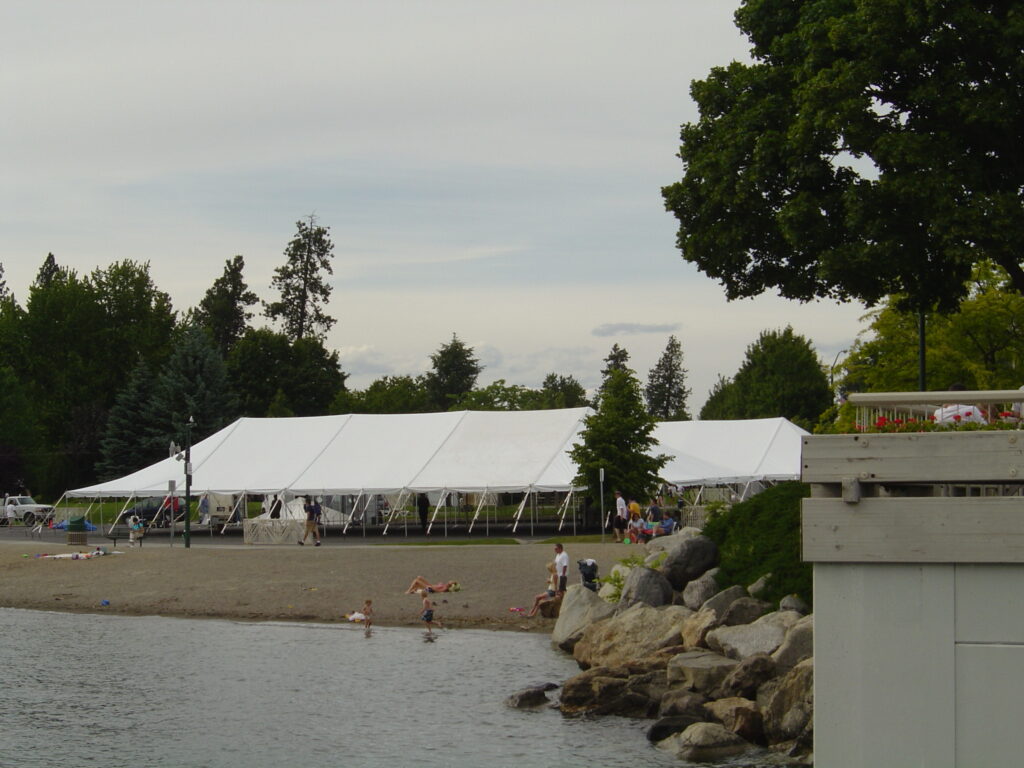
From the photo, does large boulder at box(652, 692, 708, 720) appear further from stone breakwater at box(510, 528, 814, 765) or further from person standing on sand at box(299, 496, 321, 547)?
person standing on sand at box(299, 496, 321, 547)

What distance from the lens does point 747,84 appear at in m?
25.4

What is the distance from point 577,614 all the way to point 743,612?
482 centimetres

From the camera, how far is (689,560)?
2388 cm

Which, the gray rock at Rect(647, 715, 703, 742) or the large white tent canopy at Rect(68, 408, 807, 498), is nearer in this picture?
the gray rock at Rect(647, 715, 703, 742)

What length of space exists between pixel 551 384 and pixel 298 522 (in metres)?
92.1

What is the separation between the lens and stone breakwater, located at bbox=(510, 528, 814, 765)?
16.1 metres

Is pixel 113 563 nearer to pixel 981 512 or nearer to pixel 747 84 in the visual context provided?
pixel 747 84

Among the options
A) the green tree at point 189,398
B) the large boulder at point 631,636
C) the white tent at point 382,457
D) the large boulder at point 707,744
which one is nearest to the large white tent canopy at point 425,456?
the white tent at point 382,457

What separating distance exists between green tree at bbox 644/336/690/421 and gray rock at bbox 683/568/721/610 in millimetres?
132712

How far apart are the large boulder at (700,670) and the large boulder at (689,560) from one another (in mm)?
4707

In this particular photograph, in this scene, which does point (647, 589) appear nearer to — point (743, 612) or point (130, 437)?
point (743, 612)

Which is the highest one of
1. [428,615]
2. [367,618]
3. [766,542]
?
[766,542]

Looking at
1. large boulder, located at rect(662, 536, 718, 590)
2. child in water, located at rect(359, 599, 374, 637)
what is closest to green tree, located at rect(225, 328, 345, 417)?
child in water, located at rect(359, 599, 374, 637)

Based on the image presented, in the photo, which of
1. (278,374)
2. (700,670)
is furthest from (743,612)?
(278,374)
